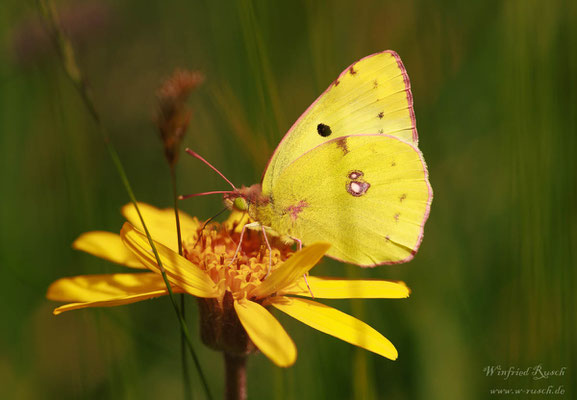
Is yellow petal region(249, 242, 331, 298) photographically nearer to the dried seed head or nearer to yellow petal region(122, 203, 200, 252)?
the dried seed head

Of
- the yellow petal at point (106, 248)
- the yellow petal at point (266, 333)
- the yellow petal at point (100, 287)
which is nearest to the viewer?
the yellow petal at point (266, 333)

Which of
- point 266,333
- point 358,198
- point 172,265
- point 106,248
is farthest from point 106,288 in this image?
point 358,198

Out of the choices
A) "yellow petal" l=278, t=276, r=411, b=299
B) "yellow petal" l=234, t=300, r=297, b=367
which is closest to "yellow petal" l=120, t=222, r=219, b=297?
"yellow petal" l=234, t=300, r=297, b=367

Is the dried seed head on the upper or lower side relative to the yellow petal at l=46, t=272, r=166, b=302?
upper

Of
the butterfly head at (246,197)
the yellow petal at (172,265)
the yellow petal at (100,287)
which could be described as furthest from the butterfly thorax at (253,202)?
the yellow petal at (172,265)

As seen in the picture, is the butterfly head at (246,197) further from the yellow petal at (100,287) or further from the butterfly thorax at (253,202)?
the yellow petal at (100,287)

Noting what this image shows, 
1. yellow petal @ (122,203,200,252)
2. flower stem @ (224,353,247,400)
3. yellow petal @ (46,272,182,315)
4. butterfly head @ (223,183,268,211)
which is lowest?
flower stem @ (224,353,247,400)

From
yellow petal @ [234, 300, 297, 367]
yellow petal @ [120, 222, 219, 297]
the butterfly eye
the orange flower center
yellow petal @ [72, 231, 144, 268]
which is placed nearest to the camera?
yellow petal @ [234, 300, 297, 367]
